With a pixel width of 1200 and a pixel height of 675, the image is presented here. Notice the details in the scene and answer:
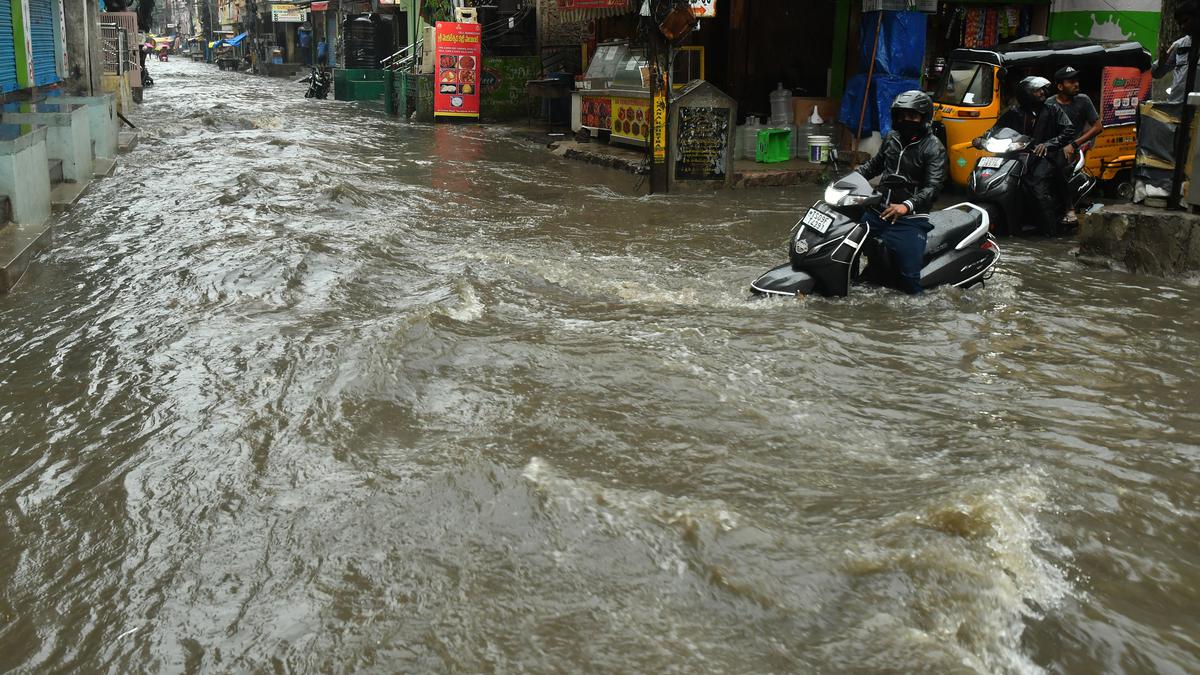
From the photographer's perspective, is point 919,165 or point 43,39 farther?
point 43,39

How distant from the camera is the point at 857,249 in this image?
24.2 ft

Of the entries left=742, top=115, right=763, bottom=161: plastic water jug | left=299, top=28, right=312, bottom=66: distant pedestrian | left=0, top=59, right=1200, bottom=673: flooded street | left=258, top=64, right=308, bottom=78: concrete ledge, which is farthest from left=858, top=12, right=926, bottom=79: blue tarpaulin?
left=299, top=28, right=312, bottom=66: distant pedestrian

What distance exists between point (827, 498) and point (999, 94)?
405 inches

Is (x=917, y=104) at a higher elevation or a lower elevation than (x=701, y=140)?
higher

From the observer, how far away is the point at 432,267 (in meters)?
9.21

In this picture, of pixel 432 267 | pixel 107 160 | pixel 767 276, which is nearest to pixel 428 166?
pixel 107 160

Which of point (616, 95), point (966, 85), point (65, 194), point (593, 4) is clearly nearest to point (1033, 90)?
point (966, 85)

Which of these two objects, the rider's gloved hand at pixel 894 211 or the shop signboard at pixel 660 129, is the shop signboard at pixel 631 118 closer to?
the shop signboard at pixel 660 129

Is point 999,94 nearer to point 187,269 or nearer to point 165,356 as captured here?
point 187,269

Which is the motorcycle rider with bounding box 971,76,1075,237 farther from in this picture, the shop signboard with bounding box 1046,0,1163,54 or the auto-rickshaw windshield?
the shop signboard with bounding box 1046,0,1163,54

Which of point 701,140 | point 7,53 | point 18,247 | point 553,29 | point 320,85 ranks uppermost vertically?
point 553,29

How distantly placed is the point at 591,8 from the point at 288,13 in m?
45.1

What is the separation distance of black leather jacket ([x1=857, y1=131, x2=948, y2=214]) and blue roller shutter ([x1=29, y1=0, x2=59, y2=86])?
489 inches

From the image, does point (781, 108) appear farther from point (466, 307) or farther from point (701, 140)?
point (466, 307)
